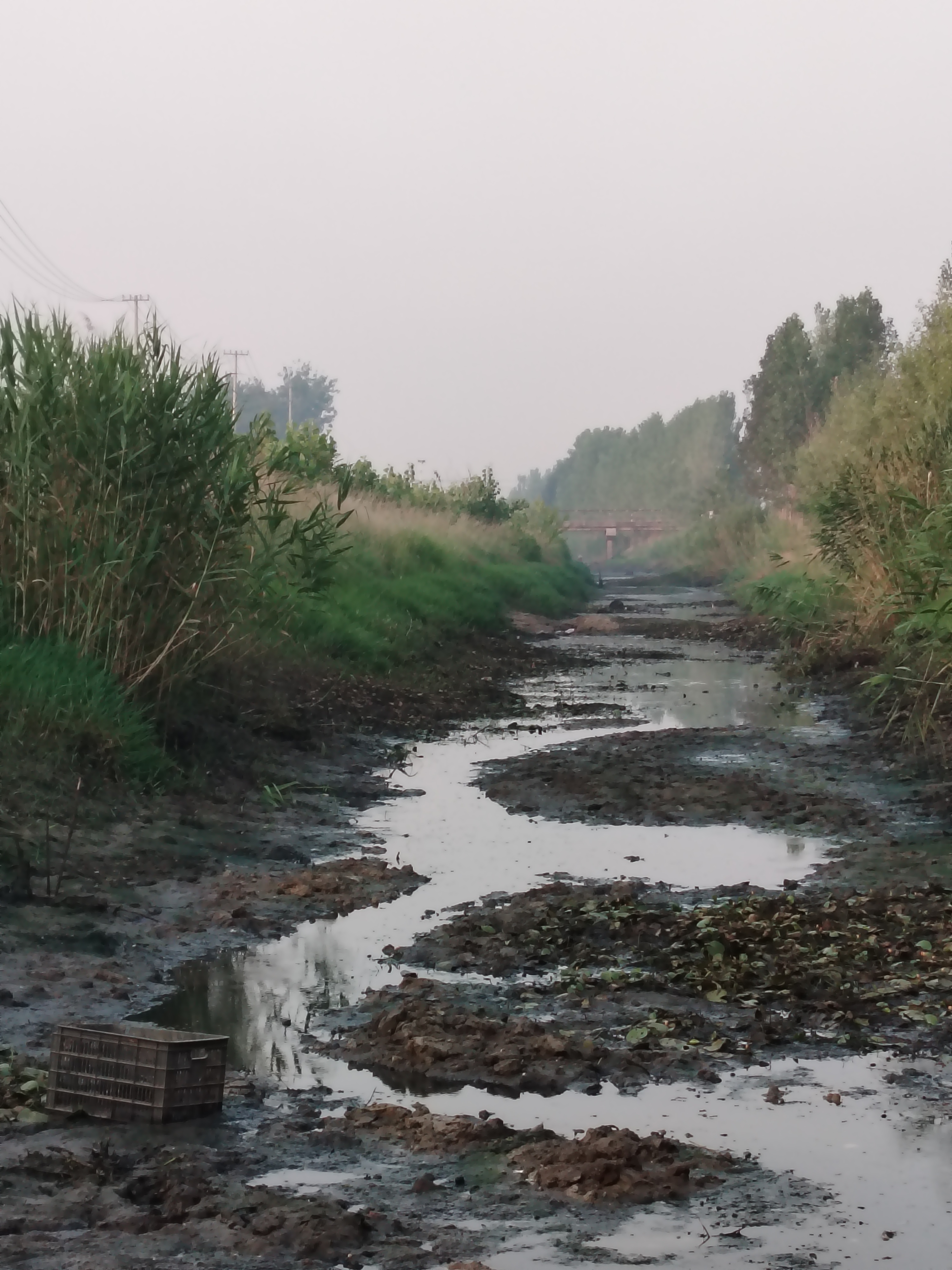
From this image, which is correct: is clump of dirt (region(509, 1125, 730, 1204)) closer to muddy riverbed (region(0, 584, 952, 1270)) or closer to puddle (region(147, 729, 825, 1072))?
muddy riverbed (region(0, 584, 952, 1270))

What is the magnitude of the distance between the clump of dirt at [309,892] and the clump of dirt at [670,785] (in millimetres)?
2017

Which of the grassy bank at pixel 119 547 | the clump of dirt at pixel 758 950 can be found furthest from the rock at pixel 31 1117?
the grassy bank at pixel 119 547

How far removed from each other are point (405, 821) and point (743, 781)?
260cm

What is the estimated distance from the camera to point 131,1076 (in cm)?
482

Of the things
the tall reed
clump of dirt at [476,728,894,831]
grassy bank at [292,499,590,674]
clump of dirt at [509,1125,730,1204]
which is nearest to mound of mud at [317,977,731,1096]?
clump of dirt at [509,1125,730,1204]

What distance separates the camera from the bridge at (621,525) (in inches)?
4154

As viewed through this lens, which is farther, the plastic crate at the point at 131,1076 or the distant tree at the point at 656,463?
the distant tree at the point at 656,463

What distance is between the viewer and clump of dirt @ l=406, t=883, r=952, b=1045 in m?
6.04

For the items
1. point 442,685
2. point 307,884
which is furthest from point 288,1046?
point 442,685

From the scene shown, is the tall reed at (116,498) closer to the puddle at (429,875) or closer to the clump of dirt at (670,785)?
the puddle at (429,875)

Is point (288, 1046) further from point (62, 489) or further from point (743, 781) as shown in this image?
point (743, 781)

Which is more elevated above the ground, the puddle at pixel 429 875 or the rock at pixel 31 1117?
the rock at pixel 31 1117

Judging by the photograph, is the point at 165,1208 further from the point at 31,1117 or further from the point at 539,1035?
the point at 539,1035

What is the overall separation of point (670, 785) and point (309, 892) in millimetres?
3805
